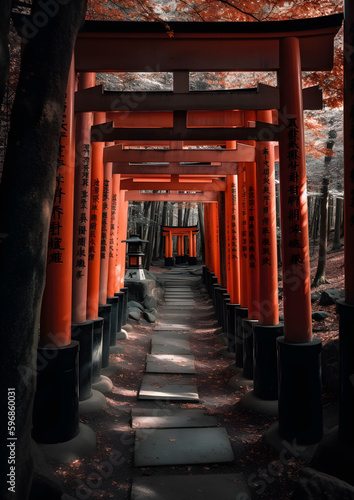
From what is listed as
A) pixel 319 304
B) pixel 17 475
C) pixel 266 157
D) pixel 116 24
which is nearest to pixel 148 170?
pixel 266 157

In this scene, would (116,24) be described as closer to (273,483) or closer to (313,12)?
(313,12)

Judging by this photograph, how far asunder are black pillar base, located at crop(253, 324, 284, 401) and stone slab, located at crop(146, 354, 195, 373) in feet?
7.64

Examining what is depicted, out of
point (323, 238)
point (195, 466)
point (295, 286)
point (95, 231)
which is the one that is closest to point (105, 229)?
point (95, 231)

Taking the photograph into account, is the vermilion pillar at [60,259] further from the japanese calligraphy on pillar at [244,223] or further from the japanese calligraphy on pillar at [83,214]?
the japanese calligraphy on pillar at [244,223]

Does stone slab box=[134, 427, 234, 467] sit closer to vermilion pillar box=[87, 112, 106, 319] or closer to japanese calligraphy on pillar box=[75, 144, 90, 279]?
vermilion pillar box=[87, 112, 106, 319]

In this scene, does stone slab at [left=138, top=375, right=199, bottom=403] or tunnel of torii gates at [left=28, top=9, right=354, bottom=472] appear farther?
stone slab at [left=138, top=375, right=199, bottom=403]

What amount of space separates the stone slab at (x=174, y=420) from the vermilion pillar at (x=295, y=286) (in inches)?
47.9

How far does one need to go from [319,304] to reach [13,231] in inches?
357

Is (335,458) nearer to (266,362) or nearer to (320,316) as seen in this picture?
(266,362)

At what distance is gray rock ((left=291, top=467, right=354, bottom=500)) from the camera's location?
2561 mm

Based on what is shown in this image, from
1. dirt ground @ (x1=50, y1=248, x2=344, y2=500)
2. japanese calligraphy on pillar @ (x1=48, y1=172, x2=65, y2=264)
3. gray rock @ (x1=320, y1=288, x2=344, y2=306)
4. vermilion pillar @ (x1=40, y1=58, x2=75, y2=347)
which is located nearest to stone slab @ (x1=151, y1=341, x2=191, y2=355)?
dirt ground @ (x1=50, y1=248, x2=344, y2=500)

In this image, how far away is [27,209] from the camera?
2.29 m

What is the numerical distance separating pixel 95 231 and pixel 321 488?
5223mm

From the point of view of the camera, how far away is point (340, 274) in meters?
13.5
